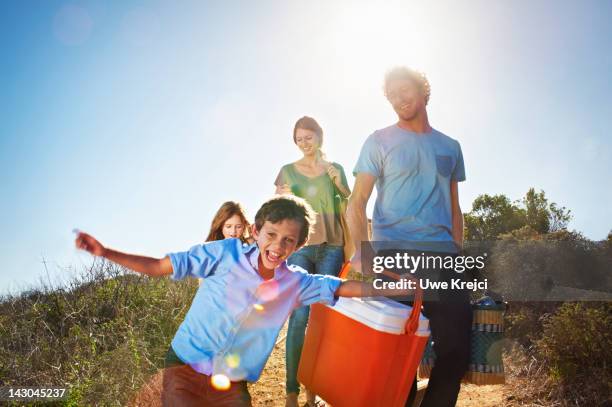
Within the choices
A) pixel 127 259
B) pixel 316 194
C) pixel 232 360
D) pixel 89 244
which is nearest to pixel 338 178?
pixel 316 194

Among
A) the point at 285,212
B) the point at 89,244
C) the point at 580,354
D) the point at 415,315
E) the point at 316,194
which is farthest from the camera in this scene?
the point at 580,354

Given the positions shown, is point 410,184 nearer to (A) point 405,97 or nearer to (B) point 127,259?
(A) point 405,97

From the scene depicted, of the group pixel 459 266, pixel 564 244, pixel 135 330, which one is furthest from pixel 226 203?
pixel 564 244

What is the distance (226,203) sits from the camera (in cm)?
483

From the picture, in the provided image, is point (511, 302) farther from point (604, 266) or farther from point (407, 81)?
point (407, 81)

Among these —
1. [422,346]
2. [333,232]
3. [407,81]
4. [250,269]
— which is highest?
[407,81]

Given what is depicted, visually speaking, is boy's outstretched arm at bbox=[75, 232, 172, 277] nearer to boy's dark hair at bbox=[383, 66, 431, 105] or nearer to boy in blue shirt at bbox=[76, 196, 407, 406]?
boy in blue shirt at bbox=[76, 196, 407, 406]

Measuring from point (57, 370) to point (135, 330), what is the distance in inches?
39.2

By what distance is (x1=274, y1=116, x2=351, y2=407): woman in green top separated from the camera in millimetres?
4176

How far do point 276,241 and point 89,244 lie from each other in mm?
859

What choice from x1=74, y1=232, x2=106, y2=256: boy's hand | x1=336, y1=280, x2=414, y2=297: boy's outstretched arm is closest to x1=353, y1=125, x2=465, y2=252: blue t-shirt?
x1=336, y1=280, x2=414, y2=297: boy's outstretched arm

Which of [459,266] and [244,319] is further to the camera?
[459,266]

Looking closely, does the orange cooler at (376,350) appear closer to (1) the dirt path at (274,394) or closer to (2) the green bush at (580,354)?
(1) the dirt path at (274,394)

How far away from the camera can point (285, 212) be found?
2.66m
